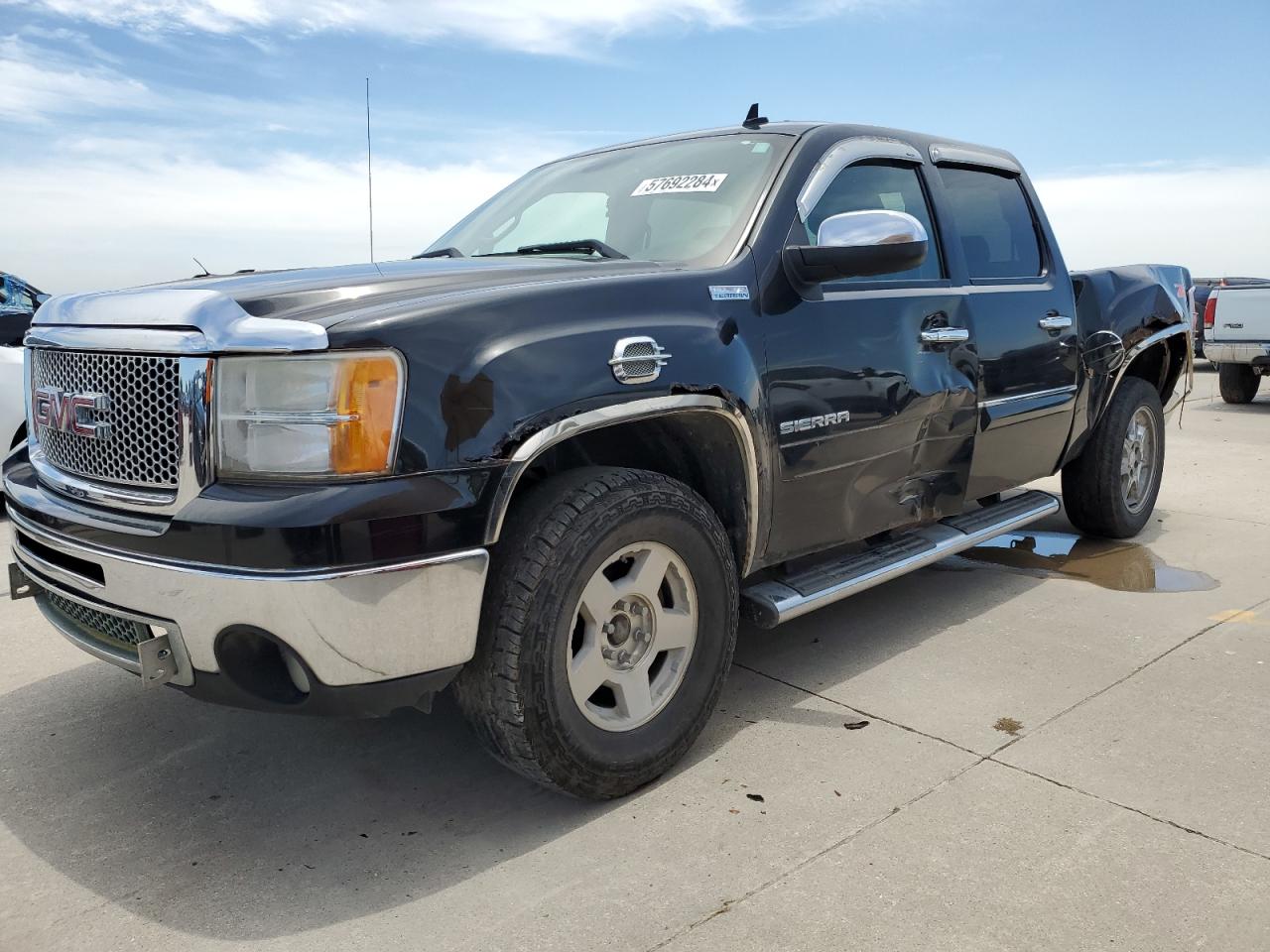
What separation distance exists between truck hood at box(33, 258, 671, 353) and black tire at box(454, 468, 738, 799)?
0.55m

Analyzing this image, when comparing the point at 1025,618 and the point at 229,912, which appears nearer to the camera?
the point at 229,912

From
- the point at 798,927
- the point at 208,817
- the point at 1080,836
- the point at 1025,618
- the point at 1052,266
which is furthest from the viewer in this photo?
the point at 1052,266

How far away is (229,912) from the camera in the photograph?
2453mm

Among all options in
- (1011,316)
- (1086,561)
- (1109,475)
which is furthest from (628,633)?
(1109,475)

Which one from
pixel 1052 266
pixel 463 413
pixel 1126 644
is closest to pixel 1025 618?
pixel 1126 644

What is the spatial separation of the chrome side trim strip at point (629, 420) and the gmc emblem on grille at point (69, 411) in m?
0.99

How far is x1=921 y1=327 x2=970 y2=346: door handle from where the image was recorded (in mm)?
3799

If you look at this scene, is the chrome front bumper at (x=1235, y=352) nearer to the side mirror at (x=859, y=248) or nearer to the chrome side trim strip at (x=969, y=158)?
the chrome side trim strip at (x=969, y=158)

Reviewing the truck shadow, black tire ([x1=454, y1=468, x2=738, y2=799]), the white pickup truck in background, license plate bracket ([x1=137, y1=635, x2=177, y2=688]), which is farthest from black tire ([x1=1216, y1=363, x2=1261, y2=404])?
license plate bracket ([x1=137, y1=635, x2=177, y2=688])

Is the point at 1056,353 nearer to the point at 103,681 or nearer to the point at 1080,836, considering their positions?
the point at 1080,836

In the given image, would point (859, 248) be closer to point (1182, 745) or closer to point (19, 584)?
point (1182, 745)

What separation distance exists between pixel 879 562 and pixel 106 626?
94.8 inches

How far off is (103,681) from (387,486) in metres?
2.10

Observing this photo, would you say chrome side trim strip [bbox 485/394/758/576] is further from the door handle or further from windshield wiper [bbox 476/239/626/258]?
the door handle
